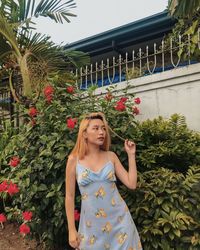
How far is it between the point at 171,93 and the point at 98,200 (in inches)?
101

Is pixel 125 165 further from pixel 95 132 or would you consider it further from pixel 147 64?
pixel 147 64

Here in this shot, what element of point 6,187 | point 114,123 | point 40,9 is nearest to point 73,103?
point 114,123

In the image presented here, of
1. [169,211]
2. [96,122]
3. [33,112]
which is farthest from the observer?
[33,112]

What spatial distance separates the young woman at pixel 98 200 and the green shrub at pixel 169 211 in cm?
69

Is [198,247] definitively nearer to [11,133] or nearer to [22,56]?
[11,133]

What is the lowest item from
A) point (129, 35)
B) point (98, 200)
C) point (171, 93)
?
point (98, 200)

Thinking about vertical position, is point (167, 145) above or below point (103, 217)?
above

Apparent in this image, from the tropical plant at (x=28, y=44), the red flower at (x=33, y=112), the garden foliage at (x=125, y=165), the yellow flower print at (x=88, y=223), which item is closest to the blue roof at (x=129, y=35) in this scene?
the tropical plant at (x=28, y=44)

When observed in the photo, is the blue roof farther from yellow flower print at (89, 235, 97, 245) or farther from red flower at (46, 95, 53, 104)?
yellow flower print at (89, 235, 97, 245)

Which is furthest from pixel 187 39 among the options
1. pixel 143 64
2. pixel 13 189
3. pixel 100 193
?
pixel 100 193

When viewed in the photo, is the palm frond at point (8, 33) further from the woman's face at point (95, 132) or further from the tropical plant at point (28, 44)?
the woman's face at point (95, 132)

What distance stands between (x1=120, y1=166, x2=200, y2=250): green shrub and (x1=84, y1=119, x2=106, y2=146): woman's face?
3.25 feet

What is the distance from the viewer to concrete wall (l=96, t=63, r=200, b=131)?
504 centimetres

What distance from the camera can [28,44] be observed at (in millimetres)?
6582
